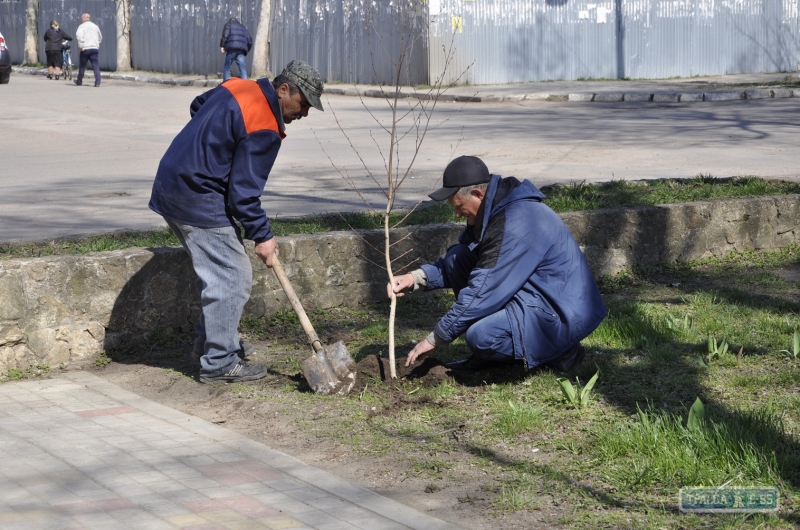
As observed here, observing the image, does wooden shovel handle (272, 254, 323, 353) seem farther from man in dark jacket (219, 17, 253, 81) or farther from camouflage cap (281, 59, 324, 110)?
man in dark jacket (219, 17, 253, 81)

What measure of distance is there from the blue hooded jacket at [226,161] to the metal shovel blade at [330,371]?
657mm

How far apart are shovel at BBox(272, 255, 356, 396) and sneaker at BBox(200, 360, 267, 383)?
39 centimetres

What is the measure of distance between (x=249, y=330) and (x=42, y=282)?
1.33 metres

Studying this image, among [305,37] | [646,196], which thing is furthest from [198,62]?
[646,196]

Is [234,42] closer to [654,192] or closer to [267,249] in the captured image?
[654,192]

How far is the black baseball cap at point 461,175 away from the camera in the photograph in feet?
15.4

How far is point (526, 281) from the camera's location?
482cm

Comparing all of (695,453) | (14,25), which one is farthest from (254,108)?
(14,25)

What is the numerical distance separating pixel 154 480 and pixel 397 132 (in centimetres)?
1197

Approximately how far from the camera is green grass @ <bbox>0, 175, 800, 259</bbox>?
6383 millimetres

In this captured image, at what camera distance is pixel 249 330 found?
20.6 feet

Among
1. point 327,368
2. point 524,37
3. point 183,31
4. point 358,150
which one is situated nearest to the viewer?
point 327,368

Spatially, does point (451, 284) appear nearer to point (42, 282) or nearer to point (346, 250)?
point (346, 250)

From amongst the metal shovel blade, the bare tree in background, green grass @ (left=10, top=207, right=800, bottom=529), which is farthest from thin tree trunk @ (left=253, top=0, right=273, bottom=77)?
the metal shovel blade
